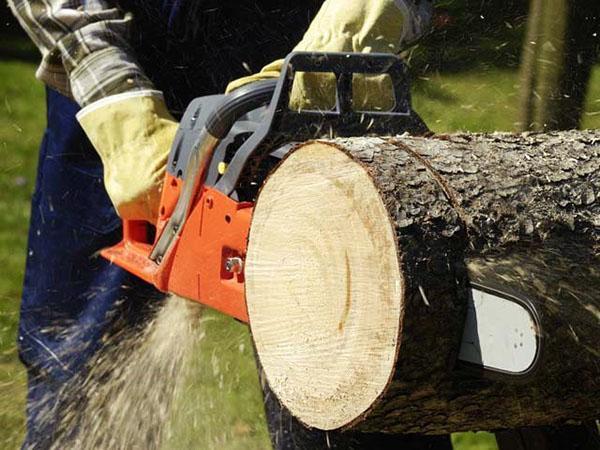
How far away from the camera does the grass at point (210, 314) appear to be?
337 centimetres

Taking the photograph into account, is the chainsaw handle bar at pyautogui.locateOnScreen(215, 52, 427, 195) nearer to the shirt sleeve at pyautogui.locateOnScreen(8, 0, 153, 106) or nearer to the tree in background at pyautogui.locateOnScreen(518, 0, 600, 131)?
the shirt sleeve at pyautogui.locateOnScreen(8, 0, 153, 106)

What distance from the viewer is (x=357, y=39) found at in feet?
6.99

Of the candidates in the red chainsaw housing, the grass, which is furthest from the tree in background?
the red chainsaw housing

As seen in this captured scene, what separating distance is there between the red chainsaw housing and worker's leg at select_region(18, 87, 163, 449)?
2.52 feet

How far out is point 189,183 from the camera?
2.02 metres

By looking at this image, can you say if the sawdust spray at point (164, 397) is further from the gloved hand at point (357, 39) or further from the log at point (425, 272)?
the log at point (425, 272)

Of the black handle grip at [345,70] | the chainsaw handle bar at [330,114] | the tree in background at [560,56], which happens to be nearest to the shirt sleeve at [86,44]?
the chainsaw handle bar at [330,114]

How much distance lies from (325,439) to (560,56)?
126 cm

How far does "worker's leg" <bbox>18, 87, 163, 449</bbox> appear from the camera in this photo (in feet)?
9.50

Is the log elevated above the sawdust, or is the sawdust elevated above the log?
the log

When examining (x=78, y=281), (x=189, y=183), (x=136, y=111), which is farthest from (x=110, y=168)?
(x=78, y=281)

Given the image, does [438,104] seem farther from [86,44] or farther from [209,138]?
[209,138]

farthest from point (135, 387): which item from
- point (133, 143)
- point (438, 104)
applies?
point (438, 104)

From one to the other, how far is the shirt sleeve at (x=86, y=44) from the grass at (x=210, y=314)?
1.20 meters
